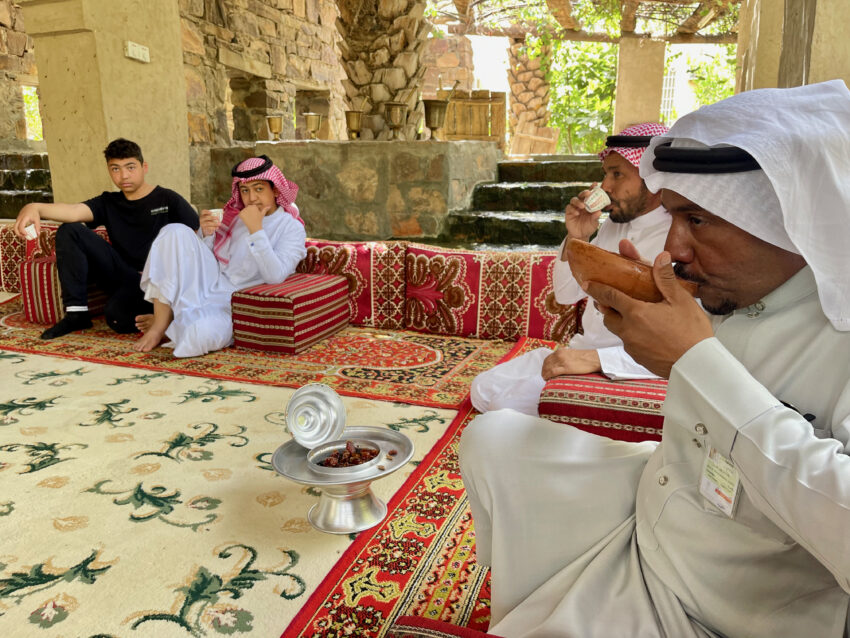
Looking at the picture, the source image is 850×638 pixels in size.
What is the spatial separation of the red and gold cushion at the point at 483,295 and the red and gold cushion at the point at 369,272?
0.22 feet

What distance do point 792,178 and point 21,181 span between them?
790cm

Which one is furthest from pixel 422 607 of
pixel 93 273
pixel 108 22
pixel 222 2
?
pixel 222 2

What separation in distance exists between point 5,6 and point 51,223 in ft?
16.3

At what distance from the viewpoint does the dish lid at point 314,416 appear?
6.27 feet

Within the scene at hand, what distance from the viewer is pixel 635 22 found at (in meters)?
8.76

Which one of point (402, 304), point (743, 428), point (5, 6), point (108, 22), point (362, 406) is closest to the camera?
point (743, 428)

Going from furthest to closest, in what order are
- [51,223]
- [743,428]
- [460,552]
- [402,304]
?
[51,223] → [402,304] → [460,552] → [743,428]

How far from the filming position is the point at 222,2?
684cm

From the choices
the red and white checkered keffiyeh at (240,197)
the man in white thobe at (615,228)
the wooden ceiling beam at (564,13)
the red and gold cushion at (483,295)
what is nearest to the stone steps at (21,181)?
the red and white checkered keffiyeh at (240,197)

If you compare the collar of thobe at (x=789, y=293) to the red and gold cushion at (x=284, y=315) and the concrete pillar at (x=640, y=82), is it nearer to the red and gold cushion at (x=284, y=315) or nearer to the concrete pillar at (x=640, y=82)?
the red and gold cushion at (x=284, y=315)

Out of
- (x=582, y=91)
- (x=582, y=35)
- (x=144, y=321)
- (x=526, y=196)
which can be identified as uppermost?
(x=582, y=35)

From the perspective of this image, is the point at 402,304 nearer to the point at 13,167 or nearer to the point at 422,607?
the point at 422,607

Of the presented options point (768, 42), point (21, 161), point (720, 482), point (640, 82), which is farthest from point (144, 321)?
point (640, 82)

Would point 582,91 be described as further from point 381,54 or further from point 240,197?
point 240,197
